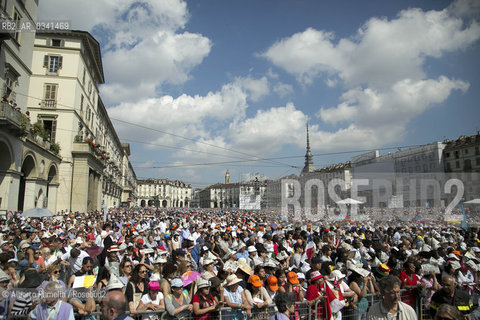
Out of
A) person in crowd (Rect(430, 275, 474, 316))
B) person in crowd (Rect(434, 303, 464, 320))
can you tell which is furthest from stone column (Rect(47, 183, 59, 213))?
person in crowd (Rect(434, 303, 464, 320))

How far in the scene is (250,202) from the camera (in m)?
76.2

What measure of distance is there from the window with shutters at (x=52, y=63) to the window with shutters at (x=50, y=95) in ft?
4.61

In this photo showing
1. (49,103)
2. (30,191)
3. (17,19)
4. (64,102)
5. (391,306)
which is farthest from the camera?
(64,102)

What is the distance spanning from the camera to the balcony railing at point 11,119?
598 inches

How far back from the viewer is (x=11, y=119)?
1574cm

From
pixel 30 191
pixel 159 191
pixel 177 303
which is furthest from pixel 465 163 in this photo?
pixel 159 191

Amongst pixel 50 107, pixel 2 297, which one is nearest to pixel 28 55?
pixel 50 107

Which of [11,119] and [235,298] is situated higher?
[11,119]

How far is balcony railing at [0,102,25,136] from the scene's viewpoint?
49.8 feet

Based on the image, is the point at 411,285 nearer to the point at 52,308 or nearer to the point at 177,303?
the point at 177,303

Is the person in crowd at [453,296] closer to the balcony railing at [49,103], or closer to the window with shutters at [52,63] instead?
the balcony railing at [49,103]

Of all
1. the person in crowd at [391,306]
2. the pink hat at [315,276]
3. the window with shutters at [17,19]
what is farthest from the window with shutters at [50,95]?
the person in crowd at [391,306]

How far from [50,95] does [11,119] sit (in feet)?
45.5

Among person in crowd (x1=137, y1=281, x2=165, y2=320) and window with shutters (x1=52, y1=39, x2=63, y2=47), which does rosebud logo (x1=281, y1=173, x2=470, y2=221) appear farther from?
person in crowd (x1=137, y1=281, x2=165, y2=320)
